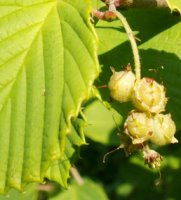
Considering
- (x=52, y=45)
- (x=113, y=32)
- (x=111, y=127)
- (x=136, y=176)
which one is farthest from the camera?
(x=136, y=176)

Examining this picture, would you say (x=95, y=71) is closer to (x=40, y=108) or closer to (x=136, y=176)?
(x=40, y=108)

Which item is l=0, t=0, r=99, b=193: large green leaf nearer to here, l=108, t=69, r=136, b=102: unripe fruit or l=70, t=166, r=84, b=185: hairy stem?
l=108, t=69, r=136, b=102: unripe fruit

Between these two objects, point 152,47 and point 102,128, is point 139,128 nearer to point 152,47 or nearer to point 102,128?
point 152,47

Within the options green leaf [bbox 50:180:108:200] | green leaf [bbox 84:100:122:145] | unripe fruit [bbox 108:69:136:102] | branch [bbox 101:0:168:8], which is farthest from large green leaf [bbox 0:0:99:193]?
green leaf [bbox 84:100:122:145]

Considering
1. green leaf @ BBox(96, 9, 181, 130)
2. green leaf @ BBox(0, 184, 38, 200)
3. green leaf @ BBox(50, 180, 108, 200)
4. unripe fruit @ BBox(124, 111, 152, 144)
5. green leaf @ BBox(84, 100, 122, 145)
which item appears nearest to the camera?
unripe fruit @ BBox(124, 111, 152, 144)

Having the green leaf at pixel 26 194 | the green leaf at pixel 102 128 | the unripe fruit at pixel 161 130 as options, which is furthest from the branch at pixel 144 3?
the green leaf at pixel 102 128

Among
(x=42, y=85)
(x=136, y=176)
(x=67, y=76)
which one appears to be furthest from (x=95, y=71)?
(x=136, y=176)
